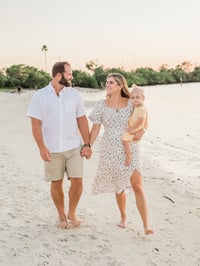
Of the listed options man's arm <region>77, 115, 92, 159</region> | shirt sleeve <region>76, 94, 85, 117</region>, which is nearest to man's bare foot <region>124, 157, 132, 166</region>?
man's arm <region>77, 115, 92, 159</region>

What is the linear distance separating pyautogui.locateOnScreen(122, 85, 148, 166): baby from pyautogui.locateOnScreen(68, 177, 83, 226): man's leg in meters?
0.61

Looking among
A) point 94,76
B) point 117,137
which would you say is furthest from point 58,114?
point 94,76

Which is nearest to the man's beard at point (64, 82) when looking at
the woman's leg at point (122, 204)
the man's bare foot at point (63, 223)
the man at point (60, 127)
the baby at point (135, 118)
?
the man at point (60, 127)

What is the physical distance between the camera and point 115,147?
508cm

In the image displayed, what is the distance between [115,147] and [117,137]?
109 mm

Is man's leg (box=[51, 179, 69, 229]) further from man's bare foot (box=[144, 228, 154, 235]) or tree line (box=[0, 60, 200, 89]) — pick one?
tree line (box=[0, 60, 200, 89])

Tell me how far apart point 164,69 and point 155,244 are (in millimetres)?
185636

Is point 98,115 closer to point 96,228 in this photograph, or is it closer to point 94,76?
point 96,228

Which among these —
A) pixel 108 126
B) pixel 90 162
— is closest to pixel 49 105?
pixel 108 126

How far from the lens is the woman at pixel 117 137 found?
5023 millimetres

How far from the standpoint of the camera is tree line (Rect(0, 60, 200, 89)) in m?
117

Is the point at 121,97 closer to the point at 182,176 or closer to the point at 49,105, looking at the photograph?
the point at 49,105

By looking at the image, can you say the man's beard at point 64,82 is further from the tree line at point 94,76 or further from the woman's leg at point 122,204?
the tree line at point 94,76

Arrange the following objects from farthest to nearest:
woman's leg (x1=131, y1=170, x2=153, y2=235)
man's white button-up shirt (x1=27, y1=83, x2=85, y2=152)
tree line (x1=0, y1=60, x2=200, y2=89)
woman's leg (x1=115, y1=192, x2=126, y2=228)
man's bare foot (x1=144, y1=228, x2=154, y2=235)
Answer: tree line (x1=0, y1=60, x2=200, y2=89), woman's leg (x1=115, y1=192, x2=126, y2=228), man's bare foot (x1=144, y1=228, x2=154, y2=235), woman's leg (x1=131, y1=170, x2=153, y2=235), man's white button-up shirt (x1=27, y1=83, x2=85, y2=152)
